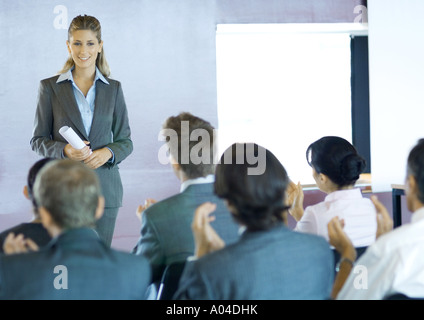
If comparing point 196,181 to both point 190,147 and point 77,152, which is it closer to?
point 190,147

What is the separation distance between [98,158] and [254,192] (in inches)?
57.8

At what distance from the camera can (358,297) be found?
150 cm

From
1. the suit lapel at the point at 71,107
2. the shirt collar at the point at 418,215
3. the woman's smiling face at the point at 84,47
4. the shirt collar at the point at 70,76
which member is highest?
the woman's smiling face at the point at 84,47

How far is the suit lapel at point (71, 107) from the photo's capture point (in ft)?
9.37

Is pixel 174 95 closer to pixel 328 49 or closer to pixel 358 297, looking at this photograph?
pixel 328 49

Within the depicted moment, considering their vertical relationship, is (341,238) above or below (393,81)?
below

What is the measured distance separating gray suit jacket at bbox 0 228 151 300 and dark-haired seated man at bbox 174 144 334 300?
0.20 metres

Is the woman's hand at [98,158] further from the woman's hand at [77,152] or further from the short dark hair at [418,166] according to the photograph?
the short dark hair at [418,166]

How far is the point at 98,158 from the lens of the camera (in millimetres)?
2771

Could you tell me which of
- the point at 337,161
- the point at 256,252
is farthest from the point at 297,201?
the point at 256,252


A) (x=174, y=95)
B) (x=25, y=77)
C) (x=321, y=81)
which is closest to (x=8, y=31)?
(x=25, y=77)

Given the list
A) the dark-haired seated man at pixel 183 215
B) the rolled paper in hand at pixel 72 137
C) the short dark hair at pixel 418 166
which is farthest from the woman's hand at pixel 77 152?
the short dark hair at pixel 418 166

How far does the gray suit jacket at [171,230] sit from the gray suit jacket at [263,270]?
0.43 metres

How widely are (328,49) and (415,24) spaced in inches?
30.2
